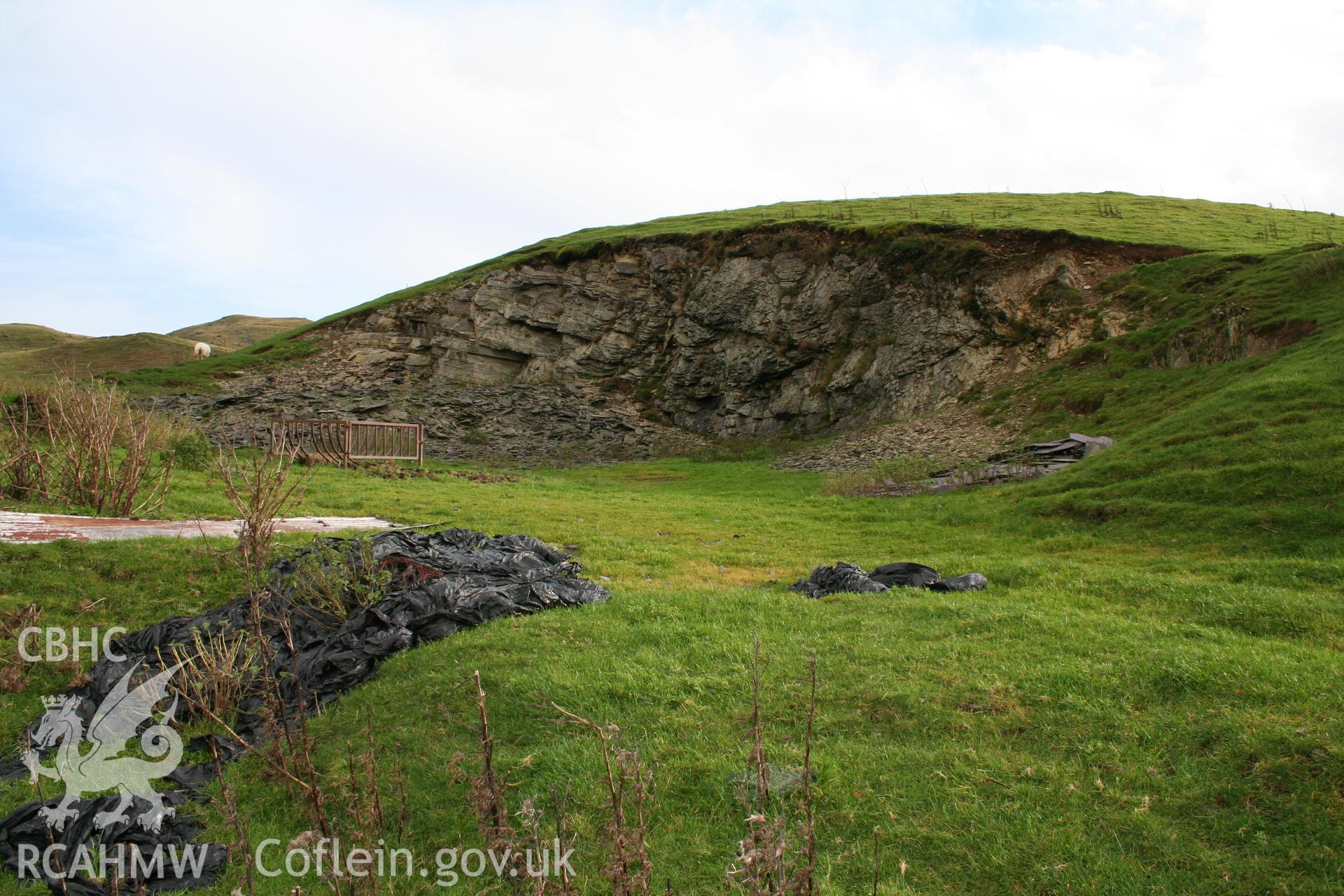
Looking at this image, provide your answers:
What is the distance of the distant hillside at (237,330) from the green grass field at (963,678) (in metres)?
85.6

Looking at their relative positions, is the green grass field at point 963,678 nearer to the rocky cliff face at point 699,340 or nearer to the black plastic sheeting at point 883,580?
the black plastic sheeting at point 883,580

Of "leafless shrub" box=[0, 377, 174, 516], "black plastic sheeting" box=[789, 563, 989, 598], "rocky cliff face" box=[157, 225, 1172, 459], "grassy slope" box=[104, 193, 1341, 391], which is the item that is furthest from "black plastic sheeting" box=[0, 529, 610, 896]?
"grassy slope" box=[104, 193, 1341, 391]

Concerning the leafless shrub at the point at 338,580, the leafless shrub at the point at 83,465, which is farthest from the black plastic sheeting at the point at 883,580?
the leafless shrub at the point at 83,465

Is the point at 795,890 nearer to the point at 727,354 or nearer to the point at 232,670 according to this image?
the point at 232,670

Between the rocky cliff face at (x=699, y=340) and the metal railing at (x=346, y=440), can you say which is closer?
the metal railing at (x=346, y=440)

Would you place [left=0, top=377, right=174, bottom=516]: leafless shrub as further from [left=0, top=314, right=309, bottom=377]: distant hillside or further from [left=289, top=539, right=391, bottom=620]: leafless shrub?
[left=0, top=314, right=309, bottom=377]: distant hillside

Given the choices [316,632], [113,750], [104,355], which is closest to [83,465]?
[316,632]

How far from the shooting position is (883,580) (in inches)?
351

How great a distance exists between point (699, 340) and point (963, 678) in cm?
3265

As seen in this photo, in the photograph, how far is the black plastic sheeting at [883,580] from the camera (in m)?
8.58

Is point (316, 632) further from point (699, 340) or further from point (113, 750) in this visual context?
point (699, 340)

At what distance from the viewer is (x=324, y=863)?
4035 mm

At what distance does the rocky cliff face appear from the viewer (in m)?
29.2

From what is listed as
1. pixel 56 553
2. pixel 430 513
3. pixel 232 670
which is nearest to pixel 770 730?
pixel 232 670
